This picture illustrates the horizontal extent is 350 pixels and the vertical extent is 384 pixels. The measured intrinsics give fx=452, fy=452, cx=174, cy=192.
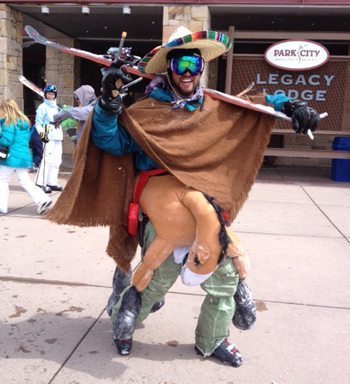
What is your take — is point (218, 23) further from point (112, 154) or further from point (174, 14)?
point (112, 154)

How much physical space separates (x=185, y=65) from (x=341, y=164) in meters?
7.34

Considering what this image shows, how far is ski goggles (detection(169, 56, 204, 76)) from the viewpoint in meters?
2.25

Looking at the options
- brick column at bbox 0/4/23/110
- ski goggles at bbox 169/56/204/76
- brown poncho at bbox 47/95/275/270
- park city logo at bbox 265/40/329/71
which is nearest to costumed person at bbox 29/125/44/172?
brick column at bbox 0/4/23/110

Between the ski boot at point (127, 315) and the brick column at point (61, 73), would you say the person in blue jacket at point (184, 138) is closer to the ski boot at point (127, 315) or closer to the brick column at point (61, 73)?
the ski boot at point (127, 315)

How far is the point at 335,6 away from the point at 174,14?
2.83 m

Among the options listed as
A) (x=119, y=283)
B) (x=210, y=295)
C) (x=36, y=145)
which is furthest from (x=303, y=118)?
(x=36, y=145)

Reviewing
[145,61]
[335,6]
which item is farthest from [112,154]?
[335,6]

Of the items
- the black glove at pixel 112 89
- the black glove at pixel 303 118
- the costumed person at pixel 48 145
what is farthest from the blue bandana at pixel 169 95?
the costumed person at pixel 48 145

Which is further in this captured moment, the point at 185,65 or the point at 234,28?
the point at 234,28

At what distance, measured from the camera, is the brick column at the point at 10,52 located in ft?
27.9

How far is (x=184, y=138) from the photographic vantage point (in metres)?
2.28

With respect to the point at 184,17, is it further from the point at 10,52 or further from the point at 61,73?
the point at 61,73

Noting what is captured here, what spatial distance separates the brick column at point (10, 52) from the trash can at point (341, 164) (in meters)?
6.41

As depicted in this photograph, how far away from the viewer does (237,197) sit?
2.38 meters
